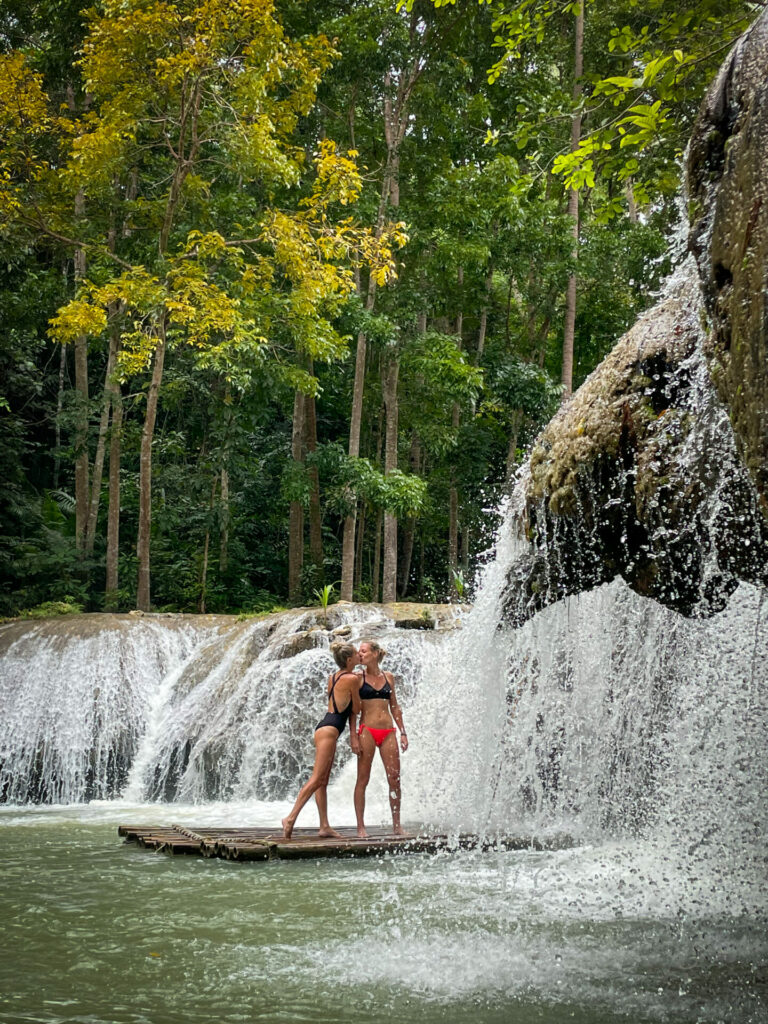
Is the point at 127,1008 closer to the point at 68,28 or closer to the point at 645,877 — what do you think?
the point at 645,877

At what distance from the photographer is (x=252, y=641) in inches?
564

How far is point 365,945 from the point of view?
5.20 meters

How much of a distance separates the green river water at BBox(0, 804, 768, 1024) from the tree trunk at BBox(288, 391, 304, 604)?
13.4m

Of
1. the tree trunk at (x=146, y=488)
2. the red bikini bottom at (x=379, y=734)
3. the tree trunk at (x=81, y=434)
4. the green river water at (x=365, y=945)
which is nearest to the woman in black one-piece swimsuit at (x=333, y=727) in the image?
the red bikini bottom at (x=379, y=734)

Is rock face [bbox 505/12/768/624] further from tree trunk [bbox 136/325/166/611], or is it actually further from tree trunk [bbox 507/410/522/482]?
tree trunk [bbox 507/410/522/482]

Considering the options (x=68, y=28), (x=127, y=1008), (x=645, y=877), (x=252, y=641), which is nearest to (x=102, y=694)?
(x=252, y=641)

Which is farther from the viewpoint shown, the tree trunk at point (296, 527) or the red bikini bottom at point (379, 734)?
the tree trunk at point (296, 527)

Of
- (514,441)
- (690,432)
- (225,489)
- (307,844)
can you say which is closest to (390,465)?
(514,441)

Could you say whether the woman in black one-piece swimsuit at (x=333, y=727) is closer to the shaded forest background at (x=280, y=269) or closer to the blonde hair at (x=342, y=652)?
the blonde hair at (x=342, y=652)

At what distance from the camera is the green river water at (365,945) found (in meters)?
4.24

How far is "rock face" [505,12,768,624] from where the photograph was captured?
112 inches

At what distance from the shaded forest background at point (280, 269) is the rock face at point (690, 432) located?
32.8 ft

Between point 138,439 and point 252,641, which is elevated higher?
point 138,439

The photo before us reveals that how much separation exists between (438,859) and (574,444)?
4330 mm
